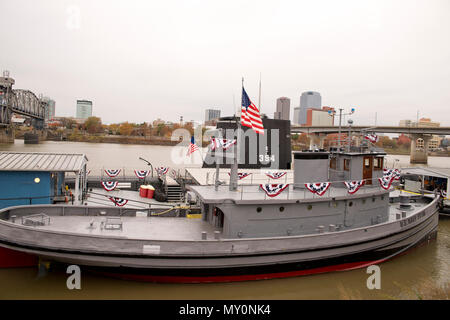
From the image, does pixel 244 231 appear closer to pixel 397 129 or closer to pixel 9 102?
pixel 397 129

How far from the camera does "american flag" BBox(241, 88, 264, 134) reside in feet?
32.0

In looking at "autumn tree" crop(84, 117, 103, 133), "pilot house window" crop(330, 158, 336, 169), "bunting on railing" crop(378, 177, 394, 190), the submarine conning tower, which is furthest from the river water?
"autumn tree" crop(84, 117, 103, 133)

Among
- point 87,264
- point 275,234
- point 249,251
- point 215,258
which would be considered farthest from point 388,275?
point 87,264

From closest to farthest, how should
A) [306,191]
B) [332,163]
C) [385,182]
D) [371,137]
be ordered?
1. [306,191]
2. [385,182]
3. [332,163]
4. [371,137]

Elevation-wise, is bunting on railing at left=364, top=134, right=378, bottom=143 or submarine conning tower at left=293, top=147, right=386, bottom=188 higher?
bunting on railing at left=364, top=134, right=378, bottom=143

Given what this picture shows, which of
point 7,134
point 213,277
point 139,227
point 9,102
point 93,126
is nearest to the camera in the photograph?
point 213,277

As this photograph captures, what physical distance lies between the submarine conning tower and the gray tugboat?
0.04 metres

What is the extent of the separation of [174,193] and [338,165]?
9.52 metres

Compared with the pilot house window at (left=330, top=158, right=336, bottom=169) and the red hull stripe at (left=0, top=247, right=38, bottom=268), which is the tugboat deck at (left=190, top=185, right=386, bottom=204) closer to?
the pilot house window at (left=330, top=158, right=336, bottom=169)

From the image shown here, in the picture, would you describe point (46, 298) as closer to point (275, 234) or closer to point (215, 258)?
point (215, 258)

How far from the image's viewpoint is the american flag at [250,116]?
32.0 feet

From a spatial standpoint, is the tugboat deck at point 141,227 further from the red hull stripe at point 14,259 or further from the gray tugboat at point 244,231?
the red hull stripe at point 14,259

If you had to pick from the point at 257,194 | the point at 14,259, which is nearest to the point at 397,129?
the point at 257,194

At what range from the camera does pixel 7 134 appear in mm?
72375
